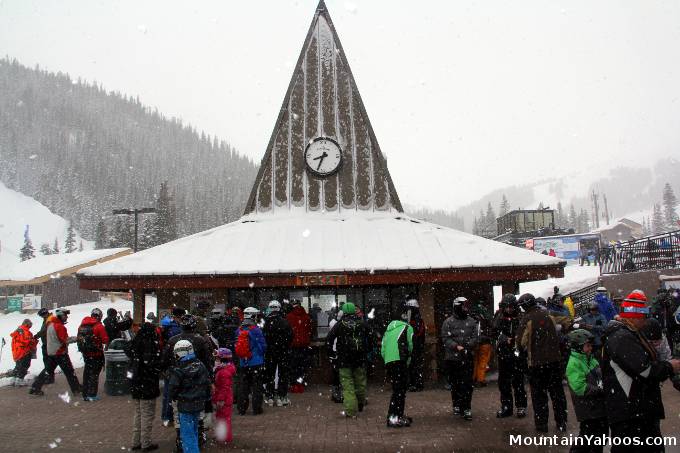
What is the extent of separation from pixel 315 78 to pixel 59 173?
151367 millimetres

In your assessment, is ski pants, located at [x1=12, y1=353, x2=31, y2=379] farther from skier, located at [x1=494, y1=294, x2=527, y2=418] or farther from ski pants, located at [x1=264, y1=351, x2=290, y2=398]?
skier, located at [x1=494, y1=294, x2=527, y2=418]

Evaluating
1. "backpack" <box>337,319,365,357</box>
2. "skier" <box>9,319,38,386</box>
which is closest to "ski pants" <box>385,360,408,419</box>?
"backpack" <box>337,319,365,357</box>

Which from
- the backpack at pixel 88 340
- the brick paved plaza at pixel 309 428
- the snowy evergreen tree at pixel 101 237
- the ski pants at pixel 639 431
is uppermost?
the snowy evergreen tree at pixel 101 237

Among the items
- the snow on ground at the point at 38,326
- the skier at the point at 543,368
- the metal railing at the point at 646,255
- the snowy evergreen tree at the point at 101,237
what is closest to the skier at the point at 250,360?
the skier at the point at 543,368

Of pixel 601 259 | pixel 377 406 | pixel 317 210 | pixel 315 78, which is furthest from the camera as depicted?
pixel 601 259

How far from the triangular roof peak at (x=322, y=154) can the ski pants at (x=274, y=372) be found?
588 cm

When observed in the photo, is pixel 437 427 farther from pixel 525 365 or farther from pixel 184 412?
pixel 184 412

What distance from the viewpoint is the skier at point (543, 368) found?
6758 millimetres

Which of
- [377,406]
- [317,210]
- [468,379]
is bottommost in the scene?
[377,406]

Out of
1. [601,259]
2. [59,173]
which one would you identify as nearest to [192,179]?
[59,173]

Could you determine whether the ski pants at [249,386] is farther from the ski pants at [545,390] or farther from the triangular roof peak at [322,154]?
the triangular roof peak at [322,154]

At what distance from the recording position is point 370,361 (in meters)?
11.3

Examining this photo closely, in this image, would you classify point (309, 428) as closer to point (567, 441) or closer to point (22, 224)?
point (567, 441)

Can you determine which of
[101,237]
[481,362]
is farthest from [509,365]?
[101,237]
